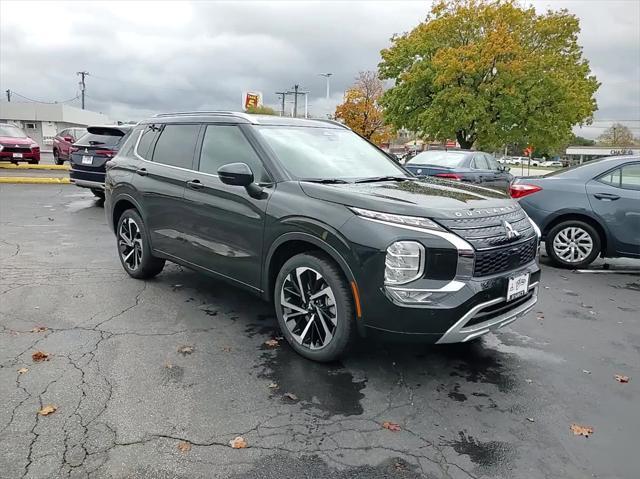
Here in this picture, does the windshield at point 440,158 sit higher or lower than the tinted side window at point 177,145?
higher

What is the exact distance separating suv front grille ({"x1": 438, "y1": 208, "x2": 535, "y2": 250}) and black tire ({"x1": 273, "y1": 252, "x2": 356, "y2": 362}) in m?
0.83

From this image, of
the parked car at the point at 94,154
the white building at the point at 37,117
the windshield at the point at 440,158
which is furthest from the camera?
the white building at the point at 37,117

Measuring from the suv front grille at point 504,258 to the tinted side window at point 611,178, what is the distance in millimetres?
3671

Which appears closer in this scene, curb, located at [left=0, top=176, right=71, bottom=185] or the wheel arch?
the wheel arch

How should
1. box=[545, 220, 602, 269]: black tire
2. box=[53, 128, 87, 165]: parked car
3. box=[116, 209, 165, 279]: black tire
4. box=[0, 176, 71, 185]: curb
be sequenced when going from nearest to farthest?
box=[116, 209, 165, 279]: black tire, box=[545, 220, 602, 269]: black tire, box=[0, 176, 71, 185]: curb, box=[53, 128, 87, 165]: parked car

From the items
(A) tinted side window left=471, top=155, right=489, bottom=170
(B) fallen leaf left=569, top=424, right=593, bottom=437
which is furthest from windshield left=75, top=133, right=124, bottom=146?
(B) fallen leaf left=569, top=424, right=593, bottom=437

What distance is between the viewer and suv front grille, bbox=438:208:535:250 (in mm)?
3391

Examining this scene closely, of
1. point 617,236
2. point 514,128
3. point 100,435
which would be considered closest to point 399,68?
point 514,128

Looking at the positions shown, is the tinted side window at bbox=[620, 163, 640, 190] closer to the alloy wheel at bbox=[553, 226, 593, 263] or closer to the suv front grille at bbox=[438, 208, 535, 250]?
the alloy wheel at bbox=[553, 226, 593, 263]

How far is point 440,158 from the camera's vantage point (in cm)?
1184

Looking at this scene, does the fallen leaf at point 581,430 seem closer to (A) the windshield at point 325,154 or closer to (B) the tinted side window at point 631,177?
(A) the windshield at point 325,154

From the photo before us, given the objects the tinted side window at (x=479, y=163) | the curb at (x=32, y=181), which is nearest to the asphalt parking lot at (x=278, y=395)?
the tinted side window at (x=479, y=163)

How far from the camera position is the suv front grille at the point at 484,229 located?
11.1 ft

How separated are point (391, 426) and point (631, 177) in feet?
18.2
